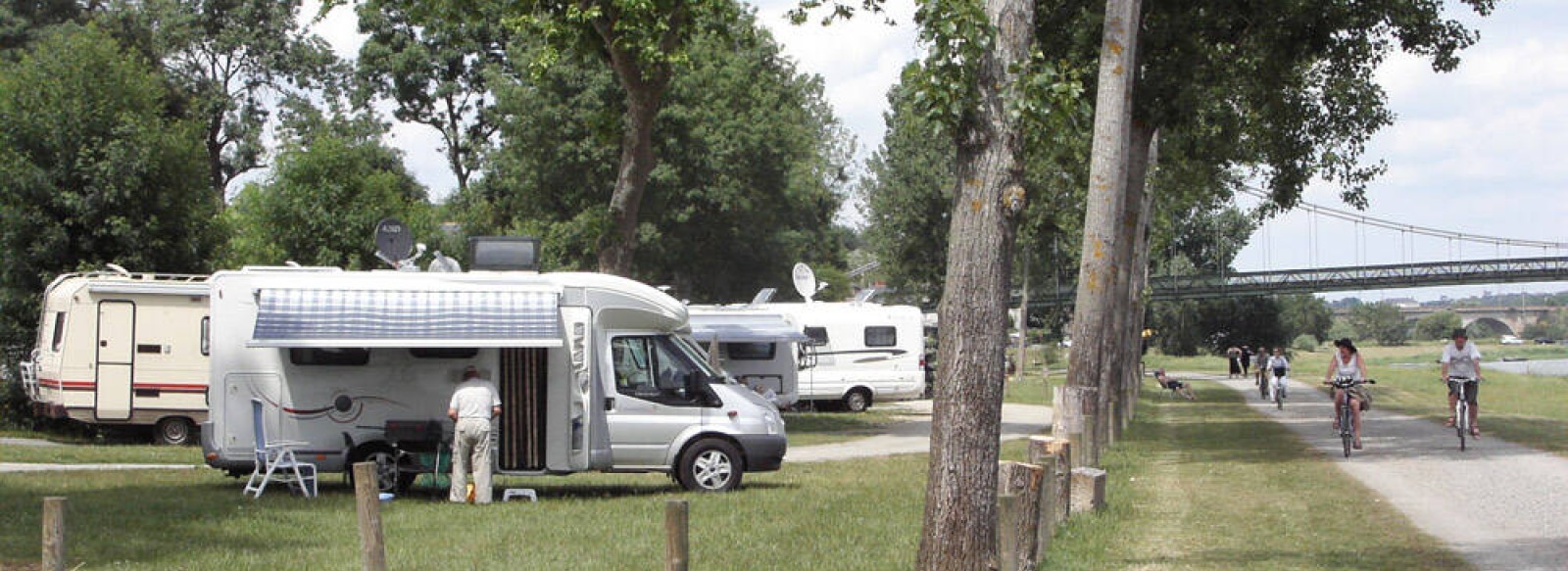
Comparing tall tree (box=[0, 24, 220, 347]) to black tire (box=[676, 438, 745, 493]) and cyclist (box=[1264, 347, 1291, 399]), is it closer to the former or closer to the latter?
black tire (box=[676, 438, 745, 493])

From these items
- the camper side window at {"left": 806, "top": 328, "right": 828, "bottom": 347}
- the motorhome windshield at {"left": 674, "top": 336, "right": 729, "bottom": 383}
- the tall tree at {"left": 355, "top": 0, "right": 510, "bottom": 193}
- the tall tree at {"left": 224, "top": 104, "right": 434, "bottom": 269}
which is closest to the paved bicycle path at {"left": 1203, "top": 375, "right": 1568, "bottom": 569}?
the motorhome windshield at {"left": 674, "top": 336, "right": 729, "bottom": 383}

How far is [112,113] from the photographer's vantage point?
29906 millimetres

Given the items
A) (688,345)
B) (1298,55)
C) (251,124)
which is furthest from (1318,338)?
(688,345)

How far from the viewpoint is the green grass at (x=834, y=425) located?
29536 mm

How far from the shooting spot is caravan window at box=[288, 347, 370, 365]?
1719 cm

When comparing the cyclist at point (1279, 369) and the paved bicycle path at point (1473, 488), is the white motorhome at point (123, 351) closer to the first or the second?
the paved bicycle path at point (1473, 488)

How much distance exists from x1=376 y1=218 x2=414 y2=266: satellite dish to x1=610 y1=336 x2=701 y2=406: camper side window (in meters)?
4.85

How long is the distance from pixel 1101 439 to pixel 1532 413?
59.5 ft

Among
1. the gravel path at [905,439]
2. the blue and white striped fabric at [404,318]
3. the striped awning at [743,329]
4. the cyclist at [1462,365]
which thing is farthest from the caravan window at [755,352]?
the blue and white striped fabric at [404,318]

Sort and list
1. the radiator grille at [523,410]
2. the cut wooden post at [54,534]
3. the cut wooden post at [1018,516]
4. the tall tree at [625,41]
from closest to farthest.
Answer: the cut wooden post at [54,534] → the cut wooden post at [1018,516] → the radiator grille at [523,410] → the tall tree at [625,41]

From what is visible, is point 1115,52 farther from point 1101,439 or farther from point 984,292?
point 984,292

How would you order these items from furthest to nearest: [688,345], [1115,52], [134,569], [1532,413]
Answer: [1532,413], [1115,52], [688,345], [134,569]

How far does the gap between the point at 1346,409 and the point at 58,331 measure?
1926 centimetres

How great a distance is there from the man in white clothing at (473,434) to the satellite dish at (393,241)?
17.7ft
